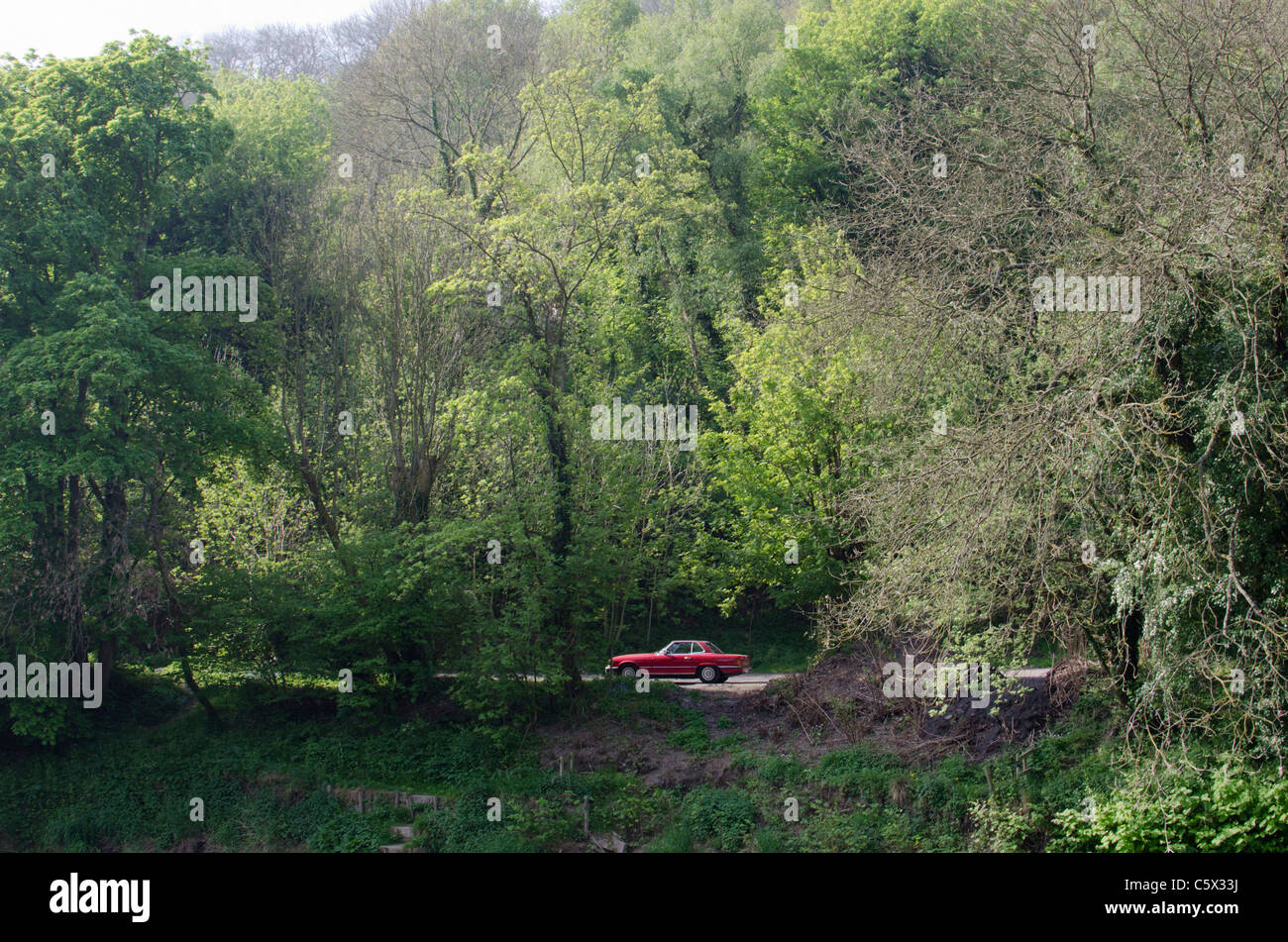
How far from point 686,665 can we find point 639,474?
4584 mm

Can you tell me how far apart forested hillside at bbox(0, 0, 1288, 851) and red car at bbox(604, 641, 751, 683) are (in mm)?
1594

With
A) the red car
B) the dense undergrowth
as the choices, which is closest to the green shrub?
the dense undergrowth

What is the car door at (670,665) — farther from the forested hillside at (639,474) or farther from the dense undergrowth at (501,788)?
the dense undergrowth at (501,788)

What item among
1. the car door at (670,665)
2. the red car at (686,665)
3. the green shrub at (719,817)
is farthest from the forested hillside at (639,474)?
the car door at (670,665)

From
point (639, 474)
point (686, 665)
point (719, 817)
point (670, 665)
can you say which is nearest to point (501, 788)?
point (719, 817)

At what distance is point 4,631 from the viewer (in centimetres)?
1864

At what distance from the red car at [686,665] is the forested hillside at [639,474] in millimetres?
1594

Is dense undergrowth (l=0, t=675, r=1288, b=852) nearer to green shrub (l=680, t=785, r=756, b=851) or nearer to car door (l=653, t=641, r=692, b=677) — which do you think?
green shrub (l=680, t=785, r=756, b=851)

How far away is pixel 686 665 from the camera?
2409 centimetres

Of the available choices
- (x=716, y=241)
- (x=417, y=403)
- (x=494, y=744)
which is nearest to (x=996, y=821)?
(x=494, y=744)

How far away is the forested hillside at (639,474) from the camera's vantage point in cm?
1316

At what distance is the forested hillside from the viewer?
43.2 ft

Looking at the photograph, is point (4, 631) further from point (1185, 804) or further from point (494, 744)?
point (1185, 804)
